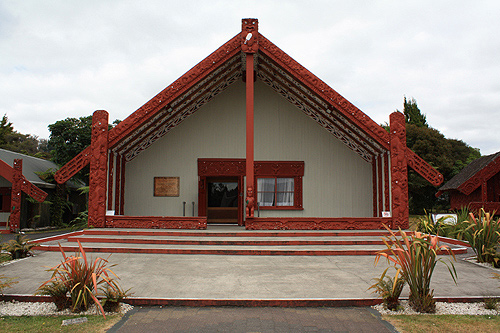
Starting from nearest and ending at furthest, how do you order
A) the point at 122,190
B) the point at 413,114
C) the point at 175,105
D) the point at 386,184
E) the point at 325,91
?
the point at 325,91 < the point at 386,184 < the point at 175,105 < the point at 122,190 < the point at 413,114

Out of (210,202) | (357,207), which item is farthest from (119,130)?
(357,207)

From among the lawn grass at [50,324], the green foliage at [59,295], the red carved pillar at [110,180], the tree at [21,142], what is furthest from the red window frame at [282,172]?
the tree at [21,142]

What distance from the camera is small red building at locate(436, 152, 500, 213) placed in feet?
40.6

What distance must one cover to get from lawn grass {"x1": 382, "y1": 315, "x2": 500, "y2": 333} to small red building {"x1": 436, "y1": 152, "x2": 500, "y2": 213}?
7490 mm

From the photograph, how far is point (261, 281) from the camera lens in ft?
17.0

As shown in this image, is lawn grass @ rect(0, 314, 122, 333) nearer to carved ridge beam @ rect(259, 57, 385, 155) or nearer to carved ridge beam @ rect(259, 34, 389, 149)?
carved ridge beam @ rect(259, 34, 389, 149)

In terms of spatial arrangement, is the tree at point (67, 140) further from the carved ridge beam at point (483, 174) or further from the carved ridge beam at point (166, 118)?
the carved ridge beam at point (483, 174)

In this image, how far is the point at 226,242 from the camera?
786 centimetres

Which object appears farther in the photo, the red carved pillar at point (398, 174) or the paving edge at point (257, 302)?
the red carved pillar at point (398, 174)

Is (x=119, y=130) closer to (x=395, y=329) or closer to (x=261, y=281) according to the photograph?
(x=261, y=281)

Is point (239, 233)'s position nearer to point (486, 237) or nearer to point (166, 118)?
point (166, 118)

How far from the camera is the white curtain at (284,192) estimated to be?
40.5 feet

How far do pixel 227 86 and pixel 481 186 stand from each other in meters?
10.9

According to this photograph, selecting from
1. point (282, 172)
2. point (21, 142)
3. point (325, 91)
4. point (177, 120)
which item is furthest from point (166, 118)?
point (21, 142)
